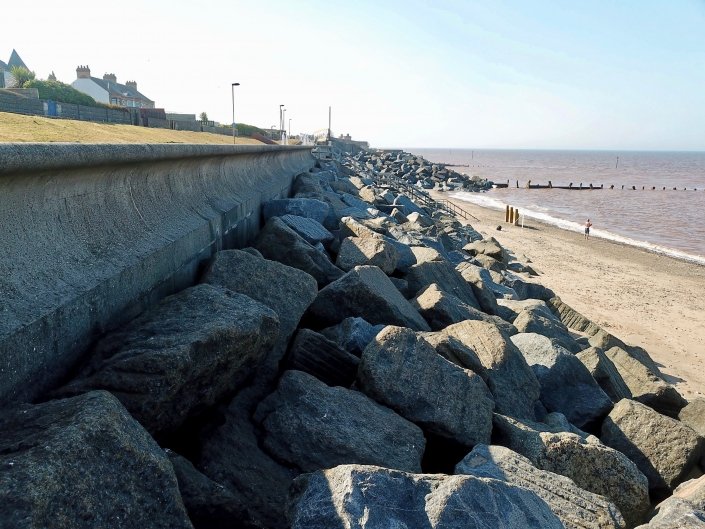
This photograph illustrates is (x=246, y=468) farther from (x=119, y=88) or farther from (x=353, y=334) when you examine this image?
(x=119, y=88)

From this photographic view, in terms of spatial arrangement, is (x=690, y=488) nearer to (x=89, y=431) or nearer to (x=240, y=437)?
(x=240, y=437)

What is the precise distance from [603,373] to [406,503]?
12.5 feet

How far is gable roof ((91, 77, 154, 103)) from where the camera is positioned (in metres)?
49.3

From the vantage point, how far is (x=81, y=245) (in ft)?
8.27

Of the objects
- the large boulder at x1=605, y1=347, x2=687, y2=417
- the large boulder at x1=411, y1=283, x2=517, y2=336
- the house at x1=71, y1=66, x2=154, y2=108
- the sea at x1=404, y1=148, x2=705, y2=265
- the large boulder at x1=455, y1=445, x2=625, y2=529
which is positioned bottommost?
the sea at x1=404, y1=148, x2=705, y2=265

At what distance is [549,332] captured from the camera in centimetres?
626

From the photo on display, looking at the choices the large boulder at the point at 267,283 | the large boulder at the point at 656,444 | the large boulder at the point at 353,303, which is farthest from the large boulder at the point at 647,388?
the large boulder at the point at 267,283

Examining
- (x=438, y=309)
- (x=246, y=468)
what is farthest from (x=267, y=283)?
(x=438, y=309)

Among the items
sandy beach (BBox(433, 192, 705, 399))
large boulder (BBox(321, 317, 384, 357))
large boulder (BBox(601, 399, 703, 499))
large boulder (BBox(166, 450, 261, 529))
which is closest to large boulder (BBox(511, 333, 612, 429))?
large boulder (BBox(601, 399, 703, 499))

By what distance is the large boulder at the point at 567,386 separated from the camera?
439 centimetres

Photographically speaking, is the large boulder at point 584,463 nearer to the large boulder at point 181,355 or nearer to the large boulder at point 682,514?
the large boulder at point 682,514

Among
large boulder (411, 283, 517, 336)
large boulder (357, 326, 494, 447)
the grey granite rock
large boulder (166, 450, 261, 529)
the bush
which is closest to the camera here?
large boulder (166, 450, 261, 529)

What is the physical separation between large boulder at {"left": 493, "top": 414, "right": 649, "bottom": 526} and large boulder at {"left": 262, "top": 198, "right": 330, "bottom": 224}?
3.79 meters

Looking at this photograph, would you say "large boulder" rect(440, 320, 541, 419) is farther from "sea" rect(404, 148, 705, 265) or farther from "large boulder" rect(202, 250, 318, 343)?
"sea" rect(404, 148, 705, 265)
